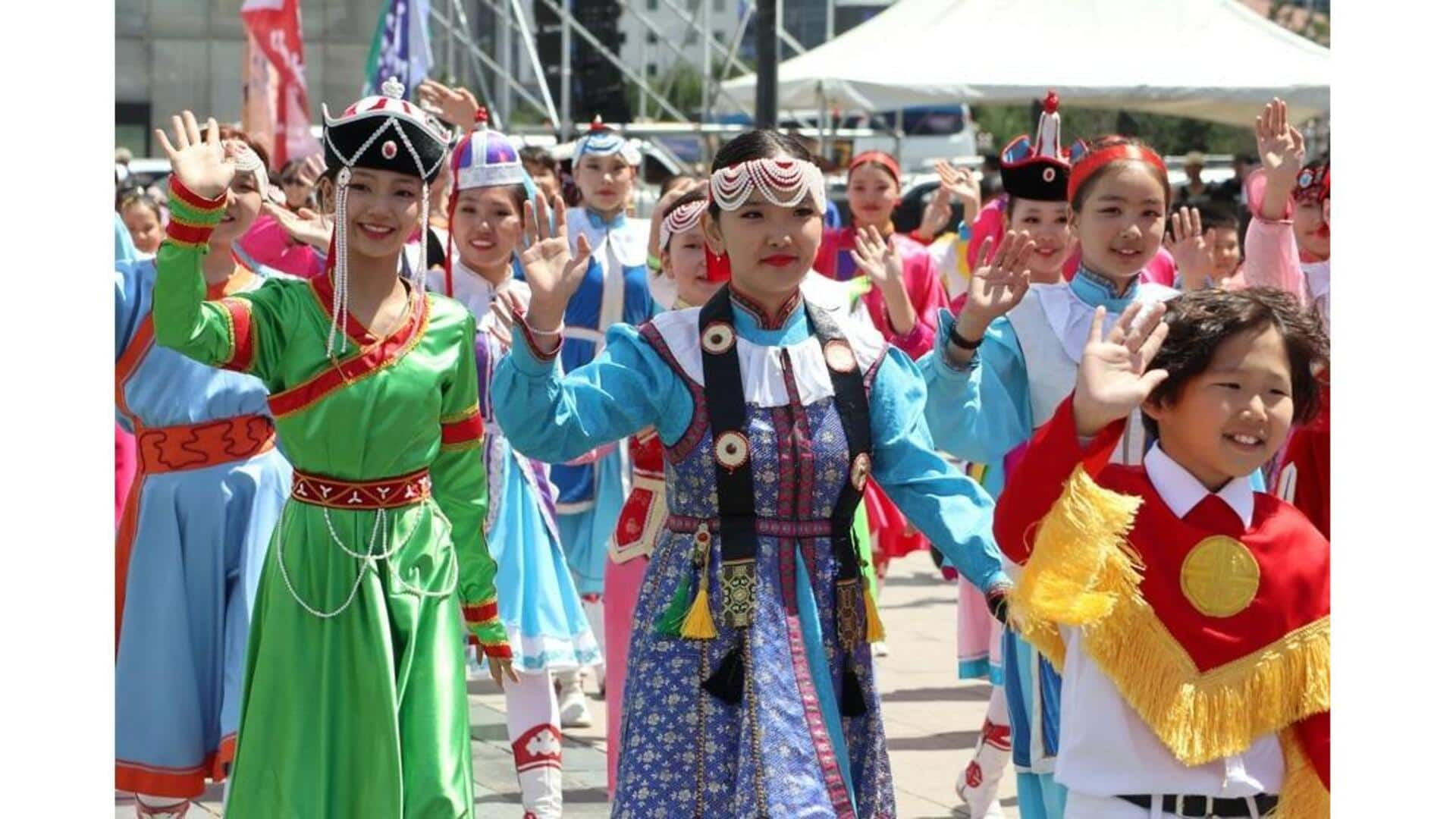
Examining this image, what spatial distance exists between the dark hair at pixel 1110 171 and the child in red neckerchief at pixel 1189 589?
1630mm

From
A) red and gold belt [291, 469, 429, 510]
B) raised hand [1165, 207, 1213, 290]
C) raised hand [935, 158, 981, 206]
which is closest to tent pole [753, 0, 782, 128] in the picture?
raised hand [935, 158, 981, 206]

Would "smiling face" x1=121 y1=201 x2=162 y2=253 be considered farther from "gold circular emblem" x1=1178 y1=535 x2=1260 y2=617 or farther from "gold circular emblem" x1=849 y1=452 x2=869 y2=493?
"gold circular emblem" x1=1178 y1=535 x2=1260 y2=617

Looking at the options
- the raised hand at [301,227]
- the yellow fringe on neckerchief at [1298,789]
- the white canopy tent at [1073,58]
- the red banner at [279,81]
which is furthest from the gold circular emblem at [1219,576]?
the white canopy tent at [1073,58]

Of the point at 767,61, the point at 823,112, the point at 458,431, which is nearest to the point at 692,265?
the point at 458,431

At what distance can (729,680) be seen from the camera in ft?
14.7

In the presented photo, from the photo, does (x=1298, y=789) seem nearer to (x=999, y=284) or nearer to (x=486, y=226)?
(x=999, y=284)

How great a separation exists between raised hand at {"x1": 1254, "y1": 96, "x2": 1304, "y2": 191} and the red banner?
25.3 ft

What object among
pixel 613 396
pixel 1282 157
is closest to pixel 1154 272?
pixel 1282 157

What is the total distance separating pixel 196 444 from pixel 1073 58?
996cm

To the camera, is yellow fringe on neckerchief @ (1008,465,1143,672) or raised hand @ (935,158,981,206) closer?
yellow fringe on neckerchief @ (1008,465,1143,672)

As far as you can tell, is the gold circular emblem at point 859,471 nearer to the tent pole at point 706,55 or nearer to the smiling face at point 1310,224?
the smiling face at point 1310,224

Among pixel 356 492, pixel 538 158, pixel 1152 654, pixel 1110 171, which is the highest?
pixel 538 158

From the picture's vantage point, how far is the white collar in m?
4.05

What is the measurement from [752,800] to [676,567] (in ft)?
1.60
